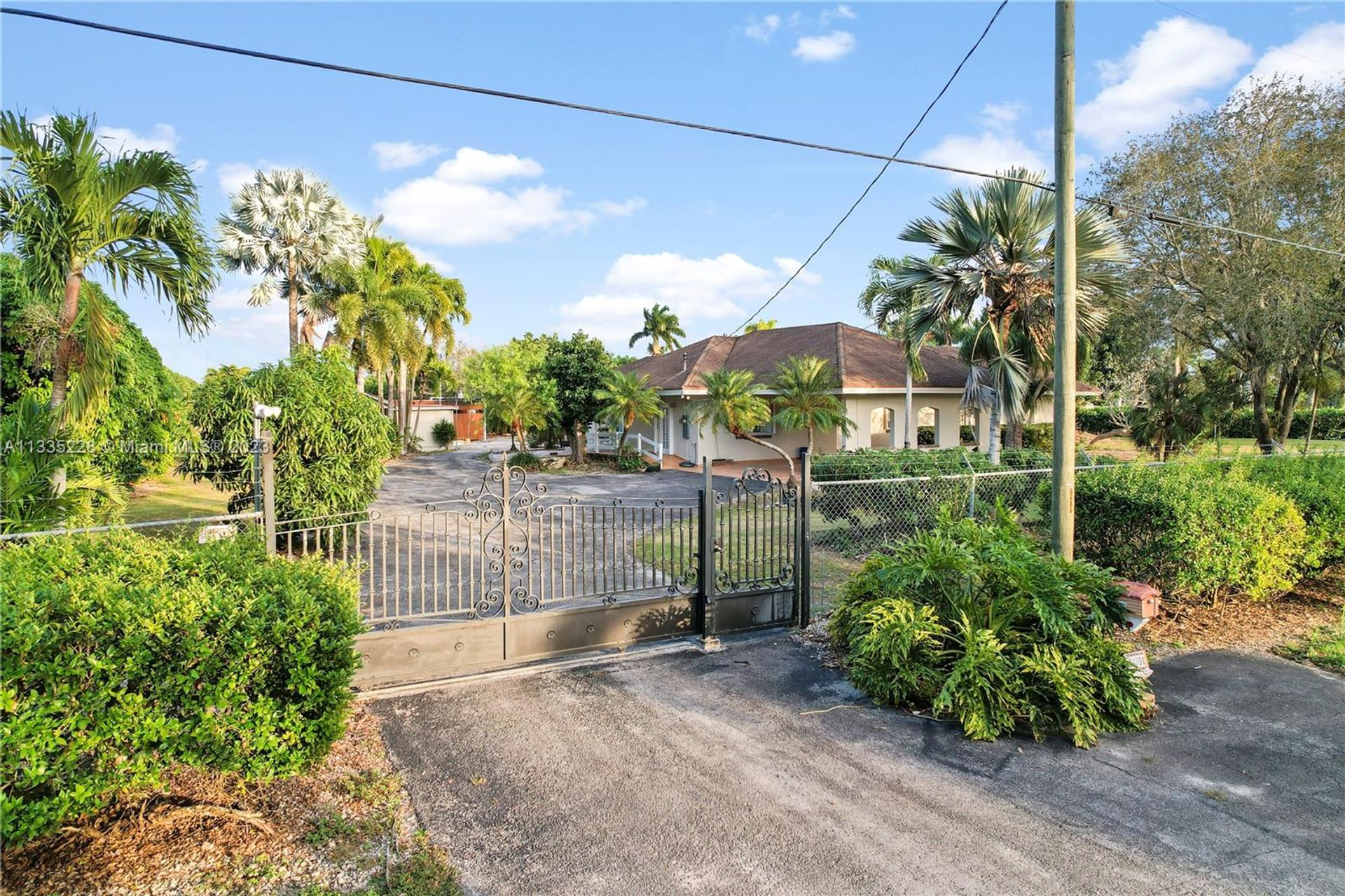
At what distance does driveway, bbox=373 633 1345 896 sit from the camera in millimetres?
3320

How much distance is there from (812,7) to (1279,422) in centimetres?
1618

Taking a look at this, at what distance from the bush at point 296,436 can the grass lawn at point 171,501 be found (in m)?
2.92

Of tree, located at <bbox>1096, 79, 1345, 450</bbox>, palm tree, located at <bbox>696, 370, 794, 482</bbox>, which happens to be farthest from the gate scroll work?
palm tree, located at <bbox>696, 370, 794, 482</bbox>

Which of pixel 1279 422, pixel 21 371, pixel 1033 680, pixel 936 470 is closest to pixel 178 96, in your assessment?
pixel 1033 680

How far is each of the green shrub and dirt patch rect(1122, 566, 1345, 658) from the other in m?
0.17

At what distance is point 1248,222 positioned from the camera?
1341 cm

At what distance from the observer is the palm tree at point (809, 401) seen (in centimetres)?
2017

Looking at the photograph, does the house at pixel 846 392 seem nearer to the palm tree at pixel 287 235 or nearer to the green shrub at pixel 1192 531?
the green shrub at pixel 1192 531

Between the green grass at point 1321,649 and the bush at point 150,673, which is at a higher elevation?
the bush at point 150,673

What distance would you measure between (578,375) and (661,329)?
28684 millimetres

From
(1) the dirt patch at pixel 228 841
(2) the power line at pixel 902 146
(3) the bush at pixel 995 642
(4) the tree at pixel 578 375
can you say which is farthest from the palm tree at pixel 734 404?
(1) the dirt patch at pixel 228 841

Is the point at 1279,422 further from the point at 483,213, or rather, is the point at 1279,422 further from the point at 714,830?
the point at 483,213

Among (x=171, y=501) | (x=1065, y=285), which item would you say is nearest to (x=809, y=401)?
(x=1065, y=285)

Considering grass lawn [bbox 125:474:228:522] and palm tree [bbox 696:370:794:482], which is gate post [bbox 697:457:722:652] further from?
palm tree [bbox 696:370:794:482]
